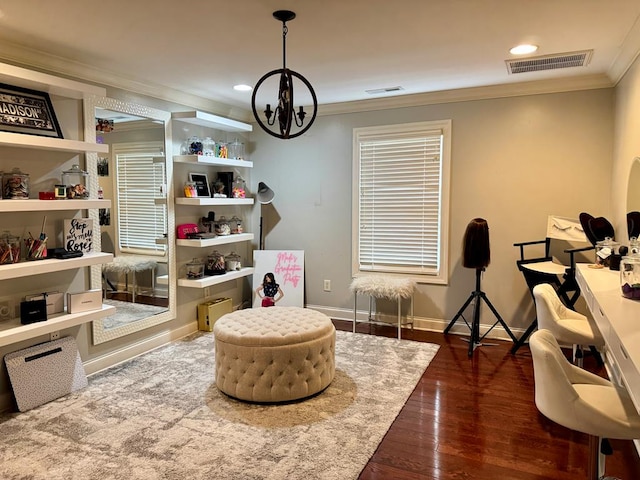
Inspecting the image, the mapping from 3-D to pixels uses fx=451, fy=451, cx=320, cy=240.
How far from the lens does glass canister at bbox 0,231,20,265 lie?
2837mm

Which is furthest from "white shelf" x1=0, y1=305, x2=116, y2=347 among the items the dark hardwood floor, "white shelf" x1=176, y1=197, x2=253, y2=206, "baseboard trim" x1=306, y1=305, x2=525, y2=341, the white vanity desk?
the white vanity desk

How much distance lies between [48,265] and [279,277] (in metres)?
2.66

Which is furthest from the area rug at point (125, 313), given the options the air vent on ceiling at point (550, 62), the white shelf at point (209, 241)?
the air vent on ceiling at point (550, 62)

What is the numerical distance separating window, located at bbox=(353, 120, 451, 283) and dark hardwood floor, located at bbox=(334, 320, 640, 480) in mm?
1412

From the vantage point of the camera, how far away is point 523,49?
123 inches

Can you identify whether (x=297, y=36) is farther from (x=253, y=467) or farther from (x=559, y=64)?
(x=253, y=467)

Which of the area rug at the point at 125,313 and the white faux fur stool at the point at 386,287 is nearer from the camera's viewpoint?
the area rug at the point at 125,313

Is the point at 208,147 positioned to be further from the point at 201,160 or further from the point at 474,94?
the point at 474,94

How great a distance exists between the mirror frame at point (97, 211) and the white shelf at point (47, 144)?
240mm

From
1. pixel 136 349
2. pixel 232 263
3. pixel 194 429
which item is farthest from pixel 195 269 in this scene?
pixel 194 429

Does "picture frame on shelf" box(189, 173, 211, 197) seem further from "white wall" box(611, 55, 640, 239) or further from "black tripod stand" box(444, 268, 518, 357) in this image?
"white wall" box(611, 55, 640, 239)

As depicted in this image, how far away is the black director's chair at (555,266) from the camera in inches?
145

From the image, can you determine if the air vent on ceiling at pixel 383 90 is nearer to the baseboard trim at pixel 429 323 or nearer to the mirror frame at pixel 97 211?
the mirror frame at pixel 97 211

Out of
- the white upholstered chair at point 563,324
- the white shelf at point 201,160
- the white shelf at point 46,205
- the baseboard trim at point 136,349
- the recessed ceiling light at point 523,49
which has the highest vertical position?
the recessed ceiling light at point 523,49
